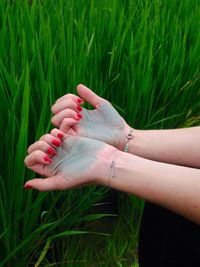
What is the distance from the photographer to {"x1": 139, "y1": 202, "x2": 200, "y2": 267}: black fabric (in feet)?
2.88

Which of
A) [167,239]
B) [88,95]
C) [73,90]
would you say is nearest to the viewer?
[167,239]

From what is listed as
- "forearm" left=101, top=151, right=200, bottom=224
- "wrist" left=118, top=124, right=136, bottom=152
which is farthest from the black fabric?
"wrist" left=118, top=124, right=136, bottom=152

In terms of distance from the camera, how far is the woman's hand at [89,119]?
3.17 ft

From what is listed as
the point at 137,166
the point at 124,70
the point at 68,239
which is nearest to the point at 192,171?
the point at 137,166

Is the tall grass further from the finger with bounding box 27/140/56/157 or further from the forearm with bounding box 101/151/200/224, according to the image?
the forearm with bounding box 101/151/200/224

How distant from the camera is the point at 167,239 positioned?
93 centimetres

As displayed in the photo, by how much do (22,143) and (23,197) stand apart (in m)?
0.14

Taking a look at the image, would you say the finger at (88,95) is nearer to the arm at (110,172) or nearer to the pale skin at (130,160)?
the pale skin at (130,160)

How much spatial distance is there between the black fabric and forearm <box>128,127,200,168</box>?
175 mm

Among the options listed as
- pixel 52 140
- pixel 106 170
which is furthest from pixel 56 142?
pixel 106 170

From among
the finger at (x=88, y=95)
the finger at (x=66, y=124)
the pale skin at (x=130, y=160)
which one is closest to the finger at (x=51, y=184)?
the pale skin at (x=130, y=160)

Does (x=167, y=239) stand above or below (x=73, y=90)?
below

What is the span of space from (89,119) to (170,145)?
0.69ft

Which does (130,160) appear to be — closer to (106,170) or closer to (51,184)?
(106,170)
